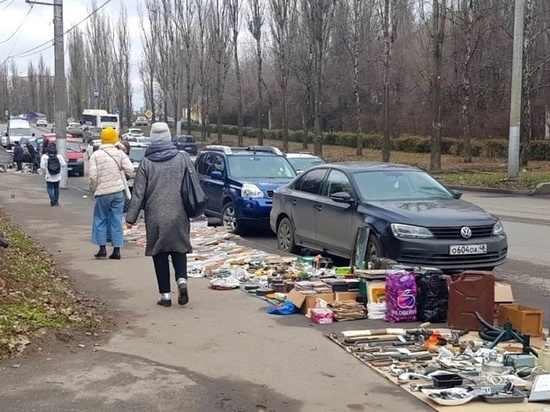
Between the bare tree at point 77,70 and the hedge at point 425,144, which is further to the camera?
the bare tree at point 77,70

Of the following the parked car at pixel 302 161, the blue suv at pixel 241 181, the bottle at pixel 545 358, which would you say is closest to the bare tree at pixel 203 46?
the parked car at pixel 302 161

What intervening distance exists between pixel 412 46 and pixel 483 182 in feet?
89.2

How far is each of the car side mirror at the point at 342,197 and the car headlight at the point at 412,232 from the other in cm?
124

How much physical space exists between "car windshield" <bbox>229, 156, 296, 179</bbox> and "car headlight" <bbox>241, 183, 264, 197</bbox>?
668 millimetres

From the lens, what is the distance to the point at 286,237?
12.7 m

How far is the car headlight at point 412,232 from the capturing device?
9281 millimetres

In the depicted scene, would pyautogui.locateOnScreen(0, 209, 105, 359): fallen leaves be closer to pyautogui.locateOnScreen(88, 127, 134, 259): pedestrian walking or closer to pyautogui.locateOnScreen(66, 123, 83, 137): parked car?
pyautogui.locateOnScreen(88, 127, 134, 259): pedestrian walking

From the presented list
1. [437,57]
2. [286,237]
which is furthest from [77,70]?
[286,237]

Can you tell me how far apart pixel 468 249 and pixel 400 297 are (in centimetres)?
200

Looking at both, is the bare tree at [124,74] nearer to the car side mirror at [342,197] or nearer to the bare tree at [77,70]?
the bare tree at [77,70]

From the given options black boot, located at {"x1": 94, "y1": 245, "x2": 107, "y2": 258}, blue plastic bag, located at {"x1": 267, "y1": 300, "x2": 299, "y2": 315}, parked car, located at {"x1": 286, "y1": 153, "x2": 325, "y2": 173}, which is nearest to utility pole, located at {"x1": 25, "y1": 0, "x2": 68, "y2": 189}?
parked car, located at {"x1": 286, "y1": 153, "x2": 325, "y2": 173}

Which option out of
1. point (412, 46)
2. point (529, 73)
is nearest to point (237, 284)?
point (529, 73)

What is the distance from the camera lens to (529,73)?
33.9 metres

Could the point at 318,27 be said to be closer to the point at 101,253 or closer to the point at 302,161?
the point at 302,161
